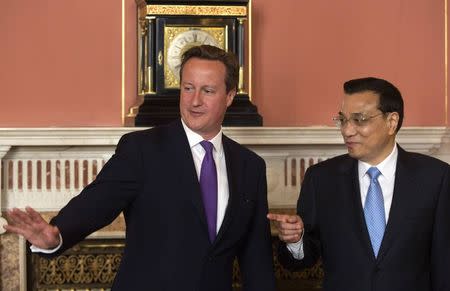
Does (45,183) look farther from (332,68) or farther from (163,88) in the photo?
(332,68)

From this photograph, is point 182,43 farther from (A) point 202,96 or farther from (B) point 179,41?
(A) point 202,96

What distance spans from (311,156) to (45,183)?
1.25 meters

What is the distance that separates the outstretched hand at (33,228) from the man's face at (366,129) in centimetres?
100

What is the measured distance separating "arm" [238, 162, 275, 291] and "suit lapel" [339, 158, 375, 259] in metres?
0.27

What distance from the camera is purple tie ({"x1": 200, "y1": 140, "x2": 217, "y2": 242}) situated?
243 centimetres

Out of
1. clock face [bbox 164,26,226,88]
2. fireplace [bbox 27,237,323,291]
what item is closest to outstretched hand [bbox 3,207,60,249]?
clock face [bbox 164,26,226,88]

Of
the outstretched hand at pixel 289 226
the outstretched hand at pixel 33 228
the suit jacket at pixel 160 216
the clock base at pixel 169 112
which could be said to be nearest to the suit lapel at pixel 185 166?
the suit jacket at pixel 160 216

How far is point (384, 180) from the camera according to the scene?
2643 mm

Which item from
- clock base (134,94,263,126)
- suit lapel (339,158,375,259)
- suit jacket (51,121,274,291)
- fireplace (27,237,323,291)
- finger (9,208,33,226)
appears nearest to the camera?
finger (9,208,33,226)

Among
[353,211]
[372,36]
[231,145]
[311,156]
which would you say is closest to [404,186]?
[353,211]

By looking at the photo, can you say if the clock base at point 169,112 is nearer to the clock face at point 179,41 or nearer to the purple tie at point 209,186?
the clock face at point 179,41

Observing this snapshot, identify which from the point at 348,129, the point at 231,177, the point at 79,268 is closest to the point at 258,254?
the point at 231,177

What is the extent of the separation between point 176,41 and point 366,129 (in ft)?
4.48

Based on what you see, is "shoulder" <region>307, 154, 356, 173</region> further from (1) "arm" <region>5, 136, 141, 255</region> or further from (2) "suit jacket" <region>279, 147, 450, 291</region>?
(1) "arm" <region>5, 136, 141, 255</region>
